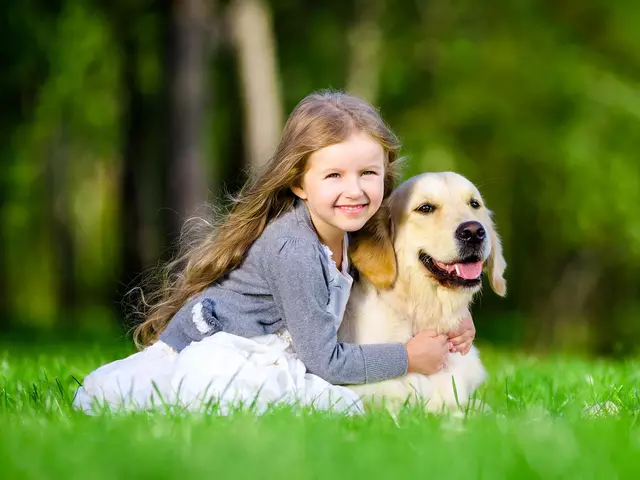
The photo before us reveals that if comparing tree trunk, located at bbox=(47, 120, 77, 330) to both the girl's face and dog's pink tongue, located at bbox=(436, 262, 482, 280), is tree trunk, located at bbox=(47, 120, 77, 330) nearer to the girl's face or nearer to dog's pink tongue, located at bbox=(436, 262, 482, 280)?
the girl's face

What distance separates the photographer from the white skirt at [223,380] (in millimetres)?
3881

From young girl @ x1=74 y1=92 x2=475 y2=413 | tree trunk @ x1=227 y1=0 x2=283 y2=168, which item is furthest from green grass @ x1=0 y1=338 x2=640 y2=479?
tree trunk @ x1=227 y1=0 x2=283 y2=168

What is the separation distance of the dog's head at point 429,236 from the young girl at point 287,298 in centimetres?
12

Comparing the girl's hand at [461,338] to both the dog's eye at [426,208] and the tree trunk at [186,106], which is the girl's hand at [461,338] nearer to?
the dog's eye at [426,208]

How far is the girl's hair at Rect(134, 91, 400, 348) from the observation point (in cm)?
430

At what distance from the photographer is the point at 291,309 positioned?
406cm

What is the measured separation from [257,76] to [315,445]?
37.8ft

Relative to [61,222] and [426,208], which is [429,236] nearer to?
[426,208]

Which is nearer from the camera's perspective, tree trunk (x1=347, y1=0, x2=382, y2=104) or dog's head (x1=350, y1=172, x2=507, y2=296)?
dog's head (x1=350, y1=172, x2=507, y2=296)

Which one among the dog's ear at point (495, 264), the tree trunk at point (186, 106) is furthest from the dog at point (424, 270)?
the tree trunk at point (186, 106)

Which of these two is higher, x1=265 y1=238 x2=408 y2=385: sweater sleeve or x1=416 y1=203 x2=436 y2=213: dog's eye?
x1=416 y1=203 x2=436 y2=213: dog's eye

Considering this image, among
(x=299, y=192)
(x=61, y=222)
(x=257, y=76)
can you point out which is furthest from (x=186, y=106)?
(x=61, y=222)

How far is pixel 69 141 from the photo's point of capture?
24203mm

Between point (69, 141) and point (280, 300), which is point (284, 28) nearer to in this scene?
point (69, 141)
